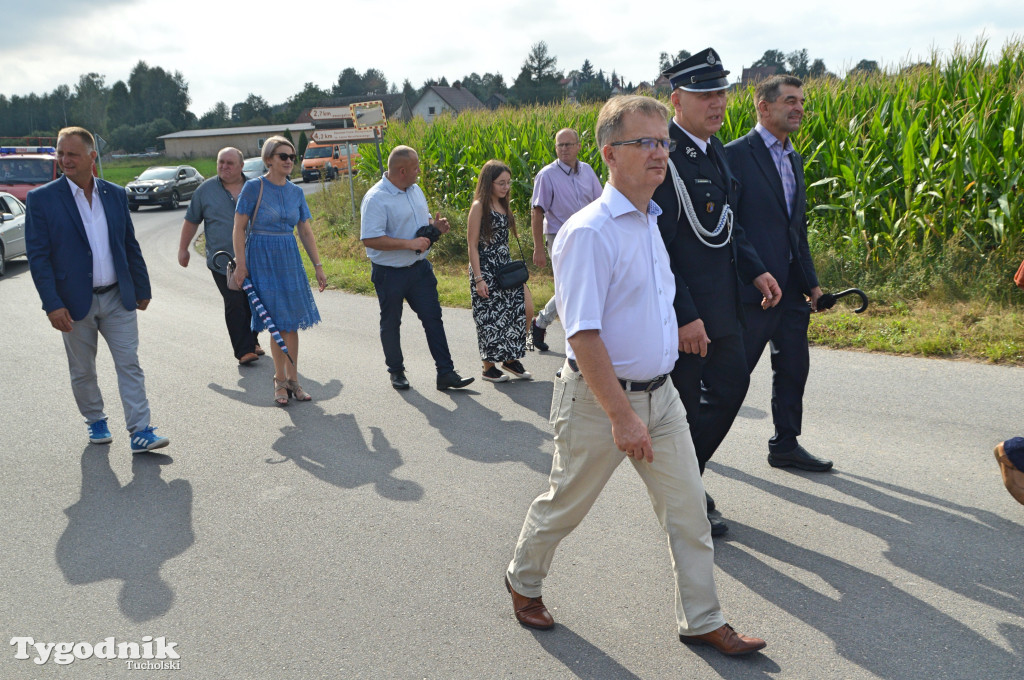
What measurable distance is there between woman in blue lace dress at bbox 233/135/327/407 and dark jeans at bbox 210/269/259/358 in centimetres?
117

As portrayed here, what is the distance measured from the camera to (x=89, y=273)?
5.64m

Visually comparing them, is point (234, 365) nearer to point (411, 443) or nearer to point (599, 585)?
point (411, 443)

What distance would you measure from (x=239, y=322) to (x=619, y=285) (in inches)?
232

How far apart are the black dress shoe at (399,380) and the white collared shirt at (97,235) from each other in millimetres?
2346

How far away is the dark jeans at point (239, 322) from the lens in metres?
8.12

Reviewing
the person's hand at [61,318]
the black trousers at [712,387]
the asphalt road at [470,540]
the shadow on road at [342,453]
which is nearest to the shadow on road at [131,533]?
the asphalt road at [470,540]

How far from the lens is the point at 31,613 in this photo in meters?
3.75

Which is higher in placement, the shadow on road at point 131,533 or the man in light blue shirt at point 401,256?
the man in light blue shirt at point 401,256

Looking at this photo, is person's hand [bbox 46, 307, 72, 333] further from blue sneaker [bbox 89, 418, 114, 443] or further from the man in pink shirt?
the man in pink shirt

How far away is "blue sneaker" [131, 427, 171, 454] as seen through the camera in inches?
227

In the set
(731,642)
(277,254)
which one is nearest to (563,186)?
(277,254)

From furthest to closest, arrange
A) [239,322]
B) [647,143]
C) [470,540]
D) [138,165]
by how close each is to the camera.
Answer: [138,165] → [239,322] → [470,540] → [647,143]

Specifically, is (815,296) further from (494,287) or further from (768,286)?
(494,287)

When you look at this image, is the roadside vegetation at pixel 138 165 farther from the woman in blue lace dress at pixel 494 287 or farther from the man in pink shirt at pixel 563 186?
the woman in blue lace dress at pixel 494 287
